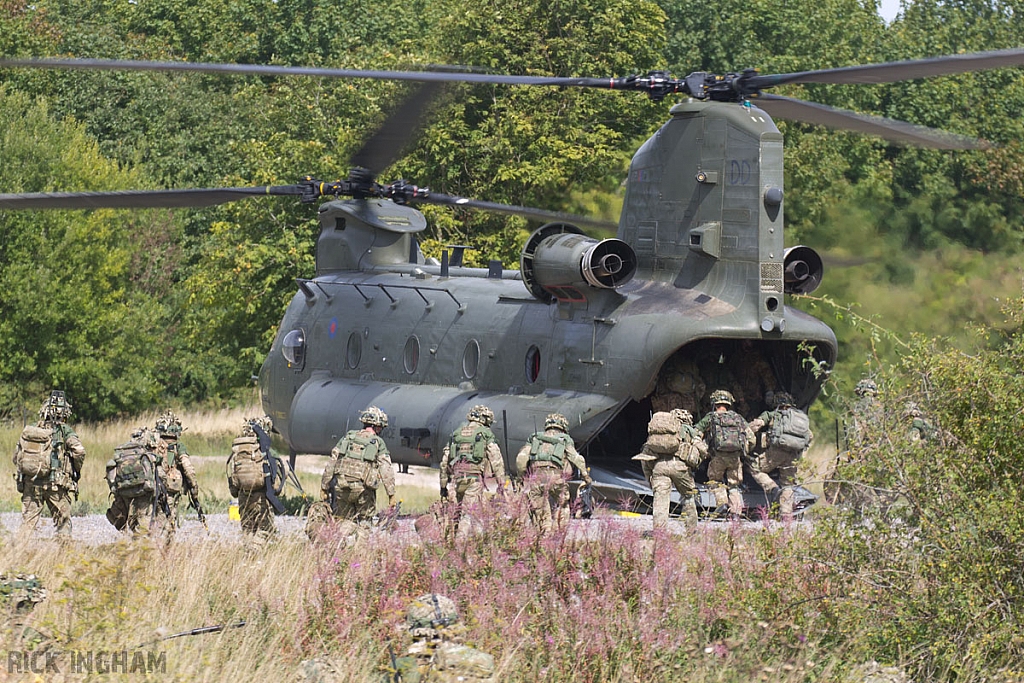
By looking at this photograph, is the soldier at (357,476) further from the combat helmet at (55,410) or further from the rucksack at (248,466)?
the combat helmet at (55,410)

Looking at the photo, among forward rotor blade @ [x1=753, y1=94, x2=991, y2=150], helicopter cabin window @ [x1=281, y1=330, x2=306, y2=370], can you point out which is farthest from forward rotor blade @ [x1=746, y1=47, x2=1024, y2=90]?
helicopter cabin window @ [x1=281, y1=330, x2=306, y2=370]

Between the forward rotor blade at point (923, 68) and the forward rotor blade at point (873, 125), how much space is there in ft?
1.61

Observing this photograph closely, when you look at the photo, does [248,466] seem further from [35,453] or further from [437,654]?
[437,654]

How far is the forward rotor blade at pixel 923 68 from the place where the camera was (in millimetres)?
11547

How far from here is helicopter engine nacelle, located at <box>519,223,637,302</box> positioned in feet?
53.2

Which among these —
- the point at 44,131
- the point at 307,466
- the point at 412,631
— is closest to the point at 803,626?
the point at 412,631

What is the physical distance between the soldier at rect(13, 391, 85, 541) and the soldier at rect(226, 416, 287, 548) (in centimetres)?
176

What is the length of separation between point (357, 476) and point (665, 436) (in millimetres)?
3294

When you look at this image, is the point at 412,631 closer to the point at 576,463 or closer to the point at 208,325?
the point at 576,463

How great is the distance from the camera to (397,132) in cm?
1877

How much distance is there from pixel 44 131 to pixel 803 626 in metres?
27.8

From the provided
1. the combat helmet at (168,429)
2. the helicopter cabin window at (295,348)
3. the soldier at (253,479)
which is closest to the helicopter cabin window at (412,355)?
the helicopter cabin window at (295,348)

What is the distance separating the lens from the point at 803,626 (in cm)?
1037

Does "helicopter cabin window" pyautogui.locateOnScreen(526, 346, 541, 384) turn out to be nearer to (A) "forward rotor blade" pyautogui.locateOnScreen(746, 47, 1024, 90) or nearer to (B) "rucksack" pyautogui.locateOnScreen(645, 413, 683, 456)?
(B) "rucksack" pyautogui.locateOnScreen(645, 413, 683, 456)
